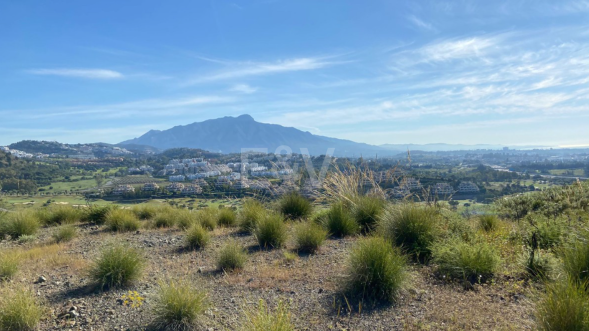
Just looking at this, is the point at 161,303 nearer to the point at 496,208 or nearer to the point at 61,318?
the point at 61,318

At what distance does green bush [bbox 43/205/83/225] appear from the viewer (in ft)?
31.4

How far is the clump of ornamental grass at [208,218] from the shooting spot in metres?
8.17

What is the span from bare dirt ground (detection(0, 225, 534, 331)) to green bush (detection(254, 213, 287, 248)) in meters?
0.35

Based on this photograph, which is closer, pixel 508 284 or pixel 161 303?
pixel 161 303

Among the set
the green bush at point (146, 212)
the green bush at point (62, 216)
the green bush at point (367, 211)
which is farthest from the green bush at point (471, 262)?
the green bush at point (62, 216)

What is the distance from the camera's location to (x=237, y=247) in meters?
4.97

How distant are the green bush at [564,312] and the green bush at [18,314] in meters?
4.40

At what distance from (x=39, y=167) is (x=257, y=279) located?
43.1 m

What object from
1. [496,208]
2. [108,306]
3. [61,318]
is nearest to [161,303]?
[108,306]

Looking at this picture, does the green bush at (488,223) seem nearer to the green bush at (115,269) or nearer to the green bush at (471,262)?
the green bush at (471,262)

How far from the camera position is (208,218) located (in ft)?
27.3

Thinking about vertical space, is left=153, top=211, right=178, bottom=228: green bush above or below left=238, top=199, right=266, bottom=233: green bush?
below

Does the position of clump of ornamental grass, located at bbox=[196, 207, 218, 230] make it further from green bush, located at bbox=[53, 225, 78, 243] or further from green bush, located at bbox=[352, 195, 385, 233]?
green bush, located at bbox=[352, 195, 385, 233]

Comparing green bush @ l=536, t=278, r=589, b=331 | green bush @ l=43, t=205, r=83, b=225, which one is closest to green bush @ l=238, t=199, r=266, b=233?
green bush @ l=43, t=205, r=83, b=225
